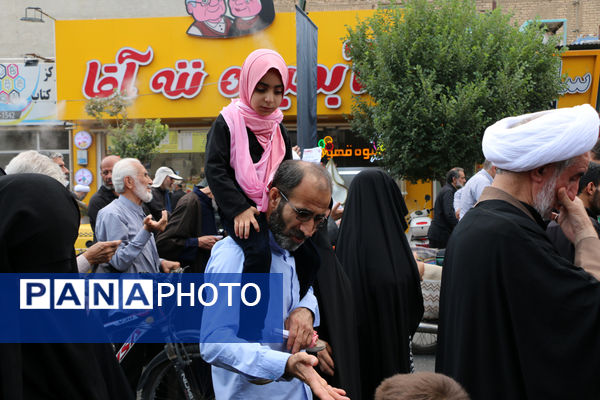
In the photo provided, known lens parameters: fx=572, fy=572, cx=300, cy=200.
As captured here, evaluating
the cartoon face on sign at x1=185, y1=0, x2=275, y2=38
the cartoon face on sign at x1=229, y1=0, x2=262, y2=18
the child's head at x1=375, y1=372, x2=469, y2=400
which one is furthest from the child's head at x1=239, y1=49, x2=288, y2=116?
the cartoon face on sign at x1=229, y1=0, x2=262, y2=18

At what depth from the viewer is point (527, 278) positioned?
205cm

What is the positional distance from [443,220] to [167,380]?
6.32 metres

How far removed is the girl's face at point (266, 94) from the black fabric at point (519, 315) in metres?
1.15

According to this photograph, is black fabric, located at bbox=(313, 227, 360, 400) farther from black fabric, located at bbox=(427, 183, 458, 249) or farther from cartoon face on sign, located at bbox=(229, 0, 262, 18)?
cartoon face on sign, located at bbox=(229, 0, 262, 18)

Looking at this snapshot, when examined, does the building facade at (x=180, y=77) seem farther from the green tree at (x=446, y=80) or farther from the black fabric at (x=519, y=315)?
the black fabric at (x=519, y=315)

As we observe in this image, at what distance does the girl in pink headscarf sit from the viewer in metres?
2.63

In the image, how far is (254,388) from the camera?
7.32 feet

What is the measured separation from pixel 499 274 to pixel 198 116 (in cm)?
1625

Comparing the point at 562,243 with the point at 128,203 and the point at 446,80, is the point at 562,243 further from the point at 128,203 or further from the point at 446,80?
the point at 446,80

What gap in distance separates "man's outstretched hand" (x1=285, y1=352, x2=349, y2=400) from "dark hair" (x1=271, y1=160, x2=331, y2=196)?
0.65 meters

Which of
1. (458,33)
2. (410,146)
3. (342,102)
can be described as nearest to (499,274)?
(410,146)

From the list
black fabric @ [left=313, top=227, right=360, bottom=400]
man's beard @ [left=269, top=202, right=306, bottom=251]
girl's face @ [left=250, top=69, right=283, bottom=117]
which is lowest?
black fabric @ [left=313, top=227, right=360, bottom=400]

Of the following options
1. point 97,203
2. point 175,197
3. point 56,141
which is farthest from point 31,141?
point 97,203

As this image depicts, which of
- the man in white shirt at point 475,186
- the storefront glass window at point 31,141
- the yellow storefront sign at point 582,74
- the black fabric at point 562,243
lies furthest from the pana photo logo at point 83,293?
the storefront glass window at point 31,141
